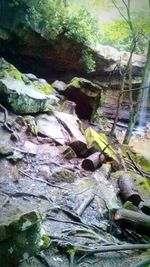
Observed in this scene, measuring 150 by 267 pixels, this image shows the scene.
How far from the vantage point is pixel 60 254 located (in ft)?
13.3

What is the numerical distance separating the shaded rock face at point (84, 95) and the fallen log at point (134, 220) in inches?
260

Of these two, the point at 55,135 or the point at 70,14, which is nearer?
the point at 55,135

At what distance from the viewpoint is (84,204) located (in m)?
5.69

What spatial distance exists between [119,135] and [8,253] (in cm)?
1116

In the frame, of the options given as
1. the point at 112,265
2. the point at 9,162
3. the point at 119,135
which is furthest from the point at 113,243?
the point at 119,135

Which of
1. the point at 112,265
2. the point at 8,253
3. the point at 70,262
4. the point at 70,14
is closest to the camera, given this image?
the point at 8,253

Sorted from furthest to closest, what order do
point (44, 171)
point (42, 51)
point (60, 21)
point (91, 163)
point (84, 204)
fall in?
point (42, 51) < point (60, 21) < point (91, 163) < point (44, 171) < point (84, 204)

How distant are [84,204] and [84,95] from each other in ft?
20.5

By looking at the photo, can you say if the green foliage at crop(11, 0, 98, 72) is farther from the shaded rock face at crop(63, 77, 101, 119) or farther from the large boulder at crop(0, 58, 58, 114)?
the large boulder at crop(0, 58, 58, 114)

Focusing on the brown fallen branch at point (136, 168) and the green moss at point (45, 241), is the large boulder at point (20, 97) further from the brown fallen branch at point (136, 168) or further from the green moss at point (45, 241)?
the green moss at point (45, 241)

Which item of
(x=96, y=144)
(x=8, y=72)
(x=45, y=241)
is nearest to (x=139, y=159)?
(x=96, y=144)

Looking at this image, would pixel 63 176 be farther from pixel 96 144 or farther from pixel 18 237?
pixel 18 237

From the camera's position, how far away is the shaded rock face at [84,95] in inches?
440

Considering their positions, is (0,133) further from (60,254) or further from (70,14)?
(70,14)
